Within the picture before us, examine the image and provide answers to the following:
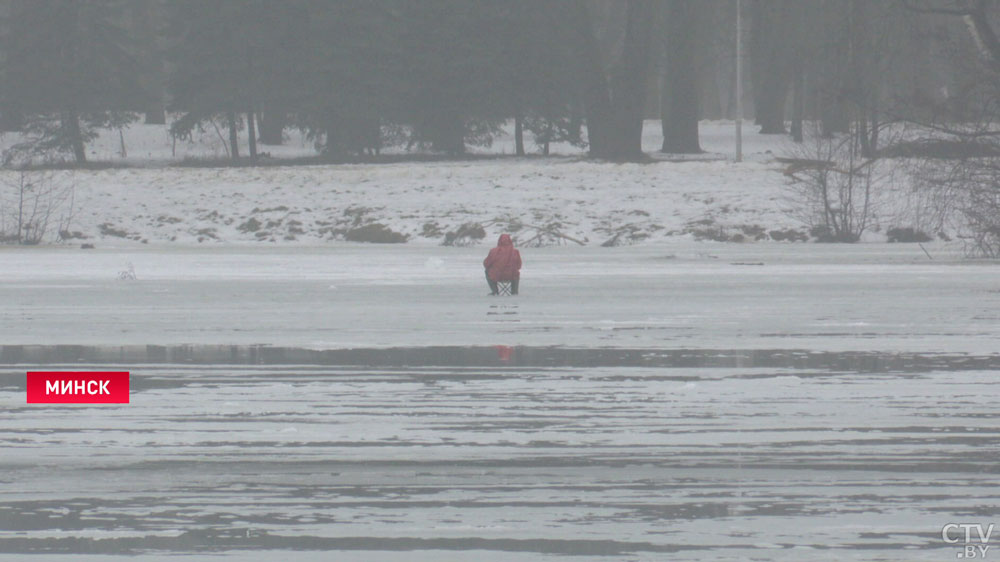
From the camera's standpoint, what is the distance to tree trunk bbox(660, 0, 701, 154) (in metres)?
55.2

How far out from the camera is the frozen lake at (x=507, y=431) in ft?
26.1

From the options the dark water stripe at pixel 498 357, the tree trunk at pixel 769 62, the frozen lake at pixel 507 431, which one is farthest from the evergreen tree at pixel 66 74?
the dark water stripe at pixel 498 357

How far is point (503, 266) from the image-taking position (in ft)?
76.5

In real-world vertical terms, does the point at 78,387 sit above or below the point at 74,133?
below

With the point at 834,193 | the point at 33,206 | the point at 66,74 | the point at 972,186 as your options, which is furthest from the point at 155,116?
the point at 972,186

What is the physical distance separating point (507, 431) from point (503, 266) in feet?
41.2

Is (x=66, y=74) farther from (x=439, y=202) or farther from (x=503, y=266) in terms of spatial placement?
(x=503, y=266)

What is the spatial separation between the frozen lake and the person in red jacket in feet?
4.73

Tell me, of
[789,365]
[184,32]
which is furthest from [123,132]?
[789,365]

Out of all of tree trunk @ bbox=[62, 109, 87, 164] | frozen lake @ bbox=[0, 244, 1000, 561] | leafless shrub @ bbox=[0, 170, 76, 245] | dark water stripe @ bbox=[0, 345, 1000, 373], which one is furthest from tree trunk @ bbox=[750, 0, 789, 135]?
dark water stripe @ bbox=[0, 345, 1000, 373]

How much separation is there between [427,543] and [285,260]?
2712cm

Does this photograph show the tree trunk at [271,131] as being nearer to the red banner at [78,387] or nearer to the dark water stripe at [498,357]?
Answer: the dark water stripe at [498,357]

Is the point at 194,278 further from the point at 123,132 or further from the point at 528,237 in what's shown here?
the point at 123,132

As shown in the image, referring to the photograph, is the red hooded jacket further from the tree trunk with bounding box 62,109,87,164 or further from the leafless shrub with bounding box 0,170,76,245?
the tree trunk with bounding box 62,109,87,164
